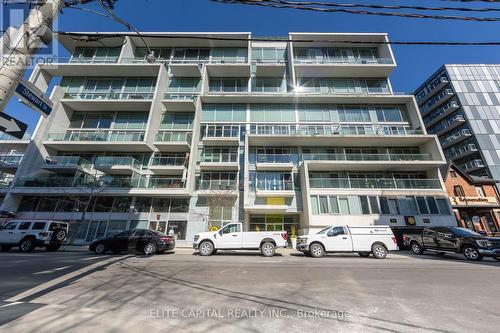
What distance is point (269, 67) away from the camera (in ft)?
92.3

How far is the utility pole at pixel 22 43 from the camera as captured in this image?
334 centimetres

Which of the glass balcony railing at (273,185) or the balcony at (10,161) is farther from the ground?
the balcony at (10,161)

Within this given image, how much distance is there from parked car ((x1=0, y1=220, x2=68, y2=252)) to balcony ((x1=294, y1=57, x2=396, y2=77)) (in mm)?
30944

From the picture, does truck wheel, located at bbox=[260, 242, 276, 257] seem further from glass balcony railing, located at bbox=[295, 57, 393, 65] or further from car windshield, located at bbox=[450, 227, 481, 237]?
glass balcony railing, located at bbox=[295, 57, 393, 65]

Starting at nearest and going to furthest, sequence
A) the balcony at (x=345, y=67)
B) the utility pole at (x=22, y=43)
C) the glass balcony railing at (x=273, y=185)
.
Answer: the utility pole at (x=22, y=43), the glass balcony railing at (x=273, y=185), the balcony at (x=345, y=67)

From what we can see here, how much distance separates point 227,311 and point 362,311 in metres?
2.55

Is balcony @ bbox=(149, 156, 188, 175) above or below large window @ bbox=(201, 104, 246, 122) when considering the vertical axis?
below

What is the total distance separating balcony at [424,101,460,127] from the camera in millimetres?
40531

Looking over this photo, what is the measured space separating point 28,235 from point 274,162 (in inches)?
799

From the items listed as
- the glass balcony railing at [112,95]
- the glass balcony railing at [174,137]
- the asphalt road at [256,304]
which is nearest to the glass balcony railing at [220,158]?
the glass balcony railing at [174,137]

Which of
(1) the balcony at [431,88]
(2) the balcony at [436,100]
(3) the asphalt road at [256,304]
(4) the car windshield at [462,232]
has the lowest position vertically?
(3) the asphalt road at [256,304]

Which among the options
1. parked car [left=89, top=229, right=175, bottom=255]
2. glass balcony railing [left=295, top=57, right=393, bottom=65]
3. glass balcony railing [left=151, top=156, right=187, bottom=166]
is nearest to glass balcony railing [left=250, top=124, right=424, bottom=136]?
glass balcony railing [left=151, top=156, right=187, bottom=166]

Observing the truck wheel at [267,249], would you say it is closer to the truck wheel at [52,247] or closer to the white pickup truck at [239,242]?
the white pickup truck at [239,242]

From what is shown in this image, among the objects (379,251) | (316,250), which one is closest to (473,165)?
(379,251)
